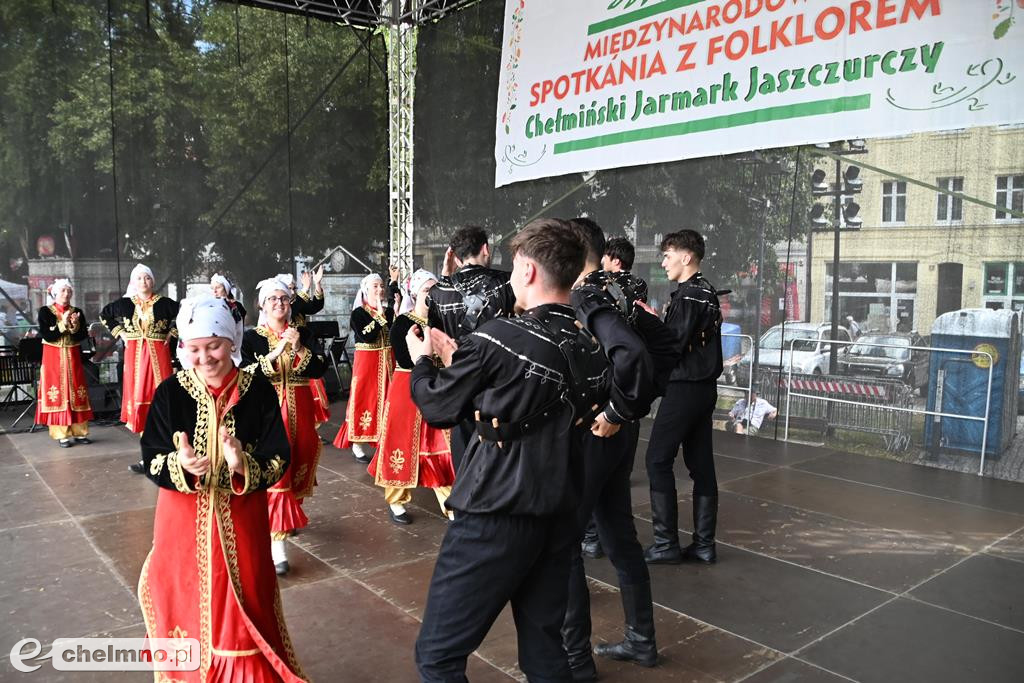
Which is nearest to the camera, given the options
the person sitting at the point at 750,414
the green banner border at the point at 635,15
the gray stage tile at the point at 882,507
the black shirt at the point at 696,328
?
the black shirt at the point at 696,328

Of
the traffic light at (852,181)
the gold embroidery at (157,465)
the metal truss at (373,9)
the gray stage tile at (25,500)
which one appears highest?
the metal truss at (373,9)

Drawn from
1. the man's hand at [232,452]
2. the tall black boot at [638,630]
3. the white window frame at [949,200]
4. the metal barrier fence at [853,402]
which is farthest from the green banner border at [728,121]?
the man's hand at [232,452]

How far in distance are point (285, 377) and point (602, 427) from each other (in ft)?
6.52

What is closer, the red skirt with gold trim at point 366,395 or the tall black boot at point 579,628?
the tall black boot at point 579,628

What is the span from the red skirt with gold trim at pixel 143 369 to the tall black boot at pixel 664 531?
461 centimetres

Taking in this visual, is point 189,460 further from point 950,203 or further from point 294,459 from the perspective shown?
point 950,203

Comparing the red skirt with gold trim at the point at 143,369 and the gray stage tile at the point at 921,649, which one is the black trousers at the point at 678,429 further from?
the red skirt with gold trim at the point at 143,369

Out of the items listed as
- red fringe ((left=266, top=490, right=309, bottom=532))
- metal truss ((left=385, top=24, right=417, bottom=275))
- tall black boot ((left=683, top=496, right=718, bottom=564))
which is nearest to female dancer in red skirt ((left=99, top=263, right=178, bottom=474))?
red fringe ((left=266, top=490, right=309, bottom=532))

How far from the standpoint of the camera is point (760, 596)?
3842mm

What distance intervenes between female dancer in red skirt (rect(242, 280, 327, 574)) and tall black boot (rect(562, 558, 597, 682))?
185cm

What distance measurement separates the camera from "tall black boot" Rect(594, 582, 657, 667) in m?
3.05

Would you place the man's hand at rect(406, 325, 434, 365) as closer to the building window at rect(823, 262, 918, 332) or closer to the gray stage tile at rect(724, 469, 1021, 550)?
the gray stage tile at rect(724, 469, 1021, 550)

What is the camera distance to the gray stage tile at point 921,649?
307 cm

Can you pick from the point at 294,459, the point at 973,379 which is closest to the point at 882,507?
the point at 973,379
